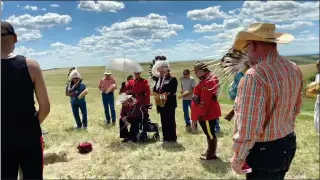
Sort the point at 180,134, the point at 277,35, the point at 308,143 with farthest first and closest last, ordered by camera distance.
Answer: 1. the point at 180,134
2. the point at 308,143
3. the point at 277,35

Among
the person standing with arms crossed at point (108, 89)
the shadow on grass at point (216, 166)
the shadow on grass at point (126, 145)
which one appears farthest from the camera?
the person standing with arms crossed at point (108, 89)

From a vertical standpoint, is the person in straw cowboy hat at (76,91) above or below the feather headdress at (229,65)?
below

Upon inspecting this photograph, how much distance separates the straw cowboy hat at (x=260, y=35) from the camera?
3.15 meters

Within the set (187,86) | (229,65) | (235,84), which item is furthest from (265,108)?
(187,86)

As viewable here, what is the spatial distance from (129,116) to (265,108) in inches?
260

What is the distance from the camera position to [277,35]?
130 inches

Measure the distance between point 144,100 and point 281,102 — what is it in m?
6.46

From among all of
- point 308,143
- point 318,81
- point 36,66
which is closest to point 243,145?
point 36,66

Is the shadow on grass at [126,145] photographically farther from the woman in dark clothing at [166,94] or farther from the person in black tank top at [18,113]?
the person in black tank top at [18,113]

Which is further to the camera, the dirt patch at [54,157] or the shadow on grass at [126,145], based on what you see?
the shadow on grass at [126,145]

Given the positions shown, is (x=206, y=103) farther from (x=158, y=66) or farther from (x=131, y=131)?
(x=131, y=131)

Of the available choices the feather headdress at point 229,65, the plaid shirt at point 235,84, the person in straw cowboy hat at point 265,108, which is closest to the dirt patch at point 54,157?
the plaid shirt at point 235,84

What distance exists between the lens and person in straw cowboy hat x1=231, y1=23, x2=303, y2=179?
2965 mm

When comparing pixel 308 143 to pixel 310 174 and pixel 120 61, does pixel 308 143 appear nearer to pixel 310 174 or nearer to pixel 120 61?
pixel 310 174
